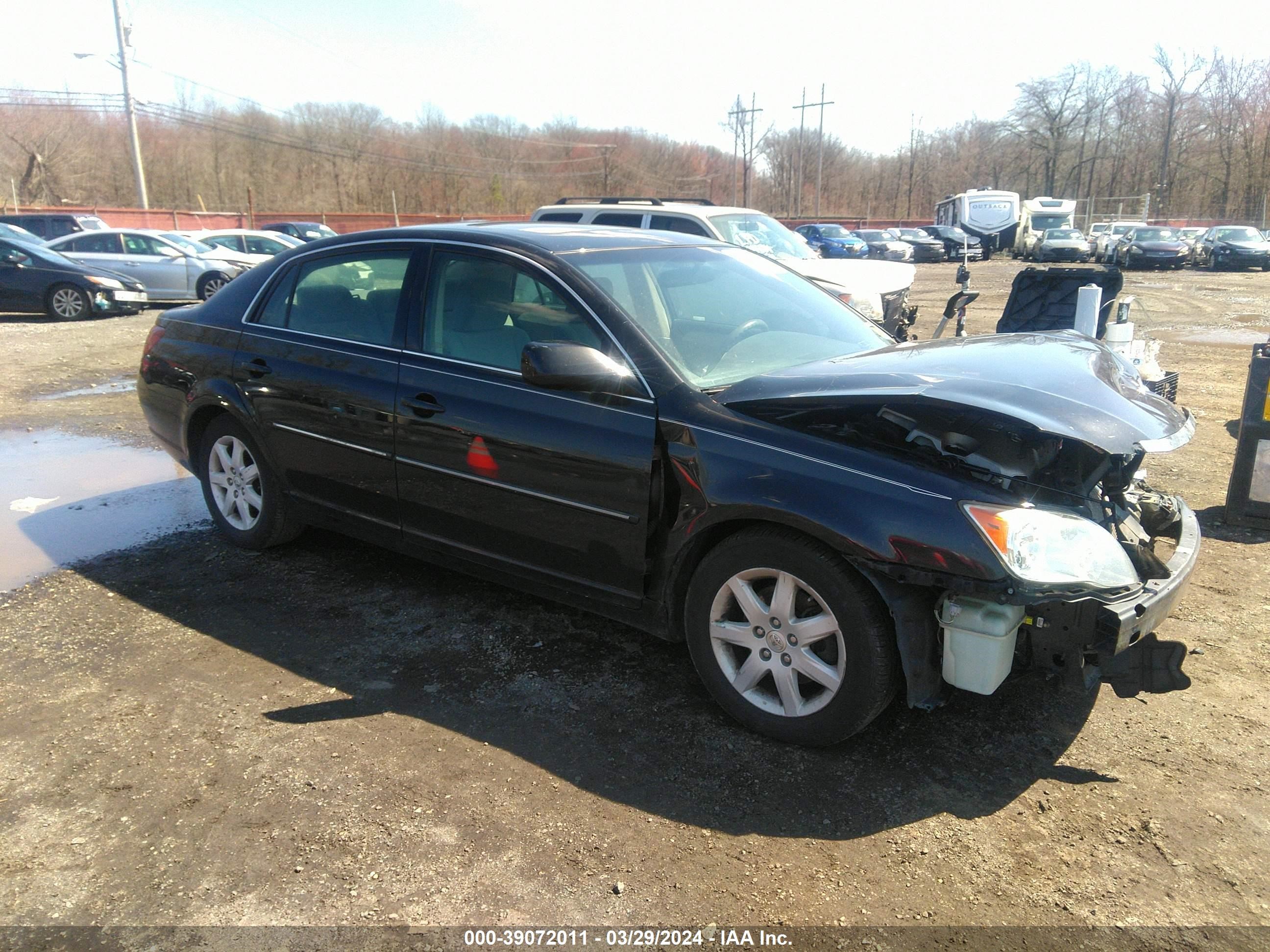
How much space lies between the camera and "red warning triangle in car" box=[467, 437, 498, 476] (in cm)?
362

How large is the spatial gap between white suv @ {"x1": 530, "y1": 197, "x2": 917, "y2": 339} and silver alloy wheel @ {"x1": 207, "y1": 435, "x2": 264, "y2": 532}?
5488mm

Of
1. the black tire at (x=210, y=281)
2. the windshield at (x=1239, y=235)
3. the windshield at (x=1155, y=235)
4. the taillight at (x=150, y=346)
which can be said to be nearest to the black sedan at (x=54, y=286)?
the black tire at (x=210, y=281)

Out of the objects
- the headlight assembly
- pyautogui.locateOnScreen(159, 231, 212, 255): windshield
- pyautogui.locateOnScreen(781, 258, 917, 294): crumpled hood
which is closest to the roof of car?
the headlight assembly

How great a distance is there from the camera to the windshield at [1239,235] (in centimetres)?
3056

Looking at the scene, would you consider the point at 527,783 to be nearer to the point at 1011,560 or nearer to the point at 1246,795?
the point at 1011,560

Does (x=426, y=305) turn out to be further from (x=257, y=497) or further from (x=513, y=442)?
(x=257, y=497)

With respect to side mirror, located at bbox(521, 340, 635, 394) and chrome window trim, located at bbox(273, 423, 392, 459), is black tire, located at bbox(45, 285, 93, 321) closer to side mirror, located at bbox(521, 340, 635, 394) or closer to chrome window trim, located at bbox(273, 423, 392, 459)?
chrome window trim, located at bbox(273, 423, 392, 459)

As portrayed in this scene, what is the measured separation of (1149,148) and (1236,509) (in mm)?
82663

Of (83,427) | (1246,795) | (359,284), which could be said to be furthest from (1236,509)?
(83,427)

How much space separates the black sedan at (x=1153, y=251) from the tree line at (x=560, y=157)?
Result: 32.4m

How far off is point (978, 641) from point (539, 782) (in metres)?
1.44

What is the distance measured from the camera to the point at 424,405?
12.5 feet

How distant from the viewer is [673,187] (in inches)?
3361

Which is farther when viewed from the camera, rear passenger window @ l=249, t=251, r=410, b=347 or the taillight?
the taillight
